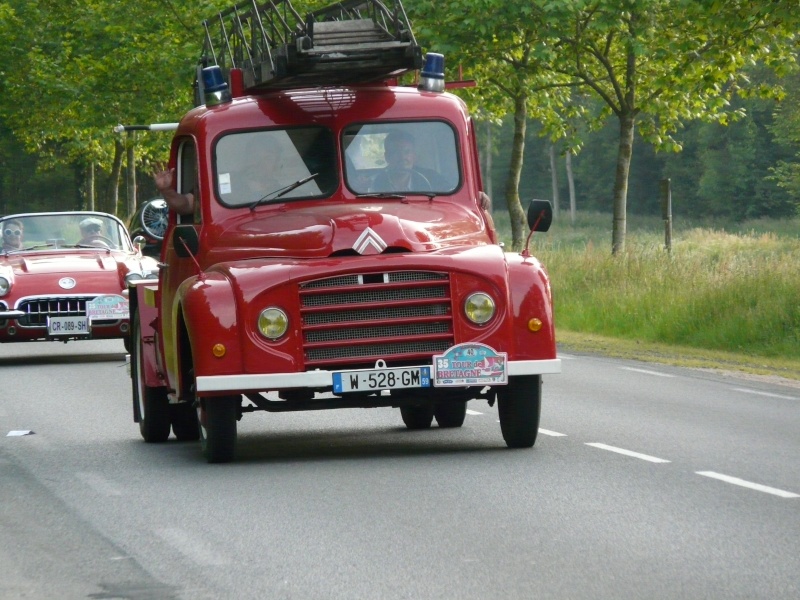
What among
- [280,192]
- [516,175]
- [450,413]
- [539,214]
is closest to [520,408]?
[539,214]

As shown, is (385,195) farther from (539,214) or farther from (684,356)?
(684,356)

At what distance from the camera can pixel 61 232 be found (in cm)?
2155

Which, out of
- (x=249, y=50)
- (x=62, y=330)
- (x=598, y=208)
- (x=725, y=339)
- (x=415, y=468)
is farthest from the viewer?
(x=598, y=208)

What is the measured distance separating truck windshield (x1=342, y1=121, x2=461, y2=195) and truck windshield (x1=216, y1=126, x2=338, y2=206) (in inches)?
6.4

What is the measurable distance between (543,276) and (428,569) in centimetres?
388

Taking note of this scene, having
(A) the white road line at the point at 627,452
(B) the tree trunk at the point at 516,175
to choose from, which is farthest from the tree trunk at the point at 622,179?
→ (A) the white road line at the point at 627,452

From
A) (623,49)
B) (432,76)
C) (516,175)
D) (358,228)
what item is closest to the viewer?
(358,228)

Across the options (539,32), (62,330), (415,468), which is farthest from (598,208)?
(415,468)

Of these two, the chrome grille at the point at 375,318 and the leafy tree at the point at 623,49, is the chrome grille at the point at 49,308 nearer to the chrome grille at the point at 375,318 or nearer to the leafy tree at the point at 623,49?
the leafy tree at the point at 623,49

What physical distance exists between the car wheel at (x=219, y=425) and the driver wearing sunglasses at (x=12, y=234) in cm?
1122

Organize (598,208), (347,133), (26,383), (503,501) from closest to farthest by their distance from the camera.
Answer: (503,501) → (347,133) → (26,383) → (598,208)

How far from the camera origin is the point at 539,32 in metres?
29.0

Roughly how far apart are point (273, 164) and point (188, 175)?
74 cm

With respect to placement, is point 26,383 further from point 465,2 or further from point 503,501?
point 465,2
